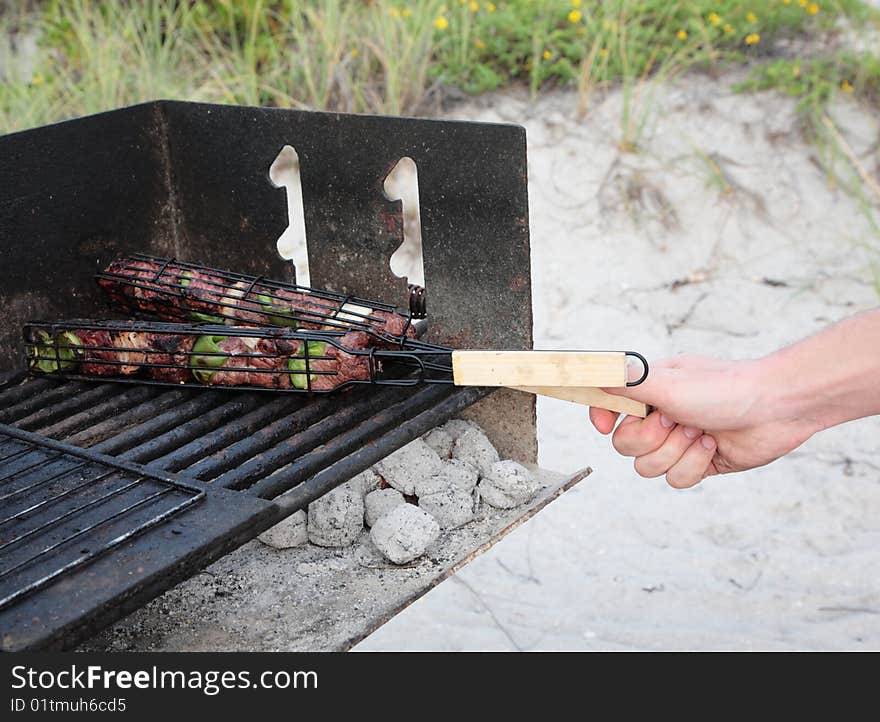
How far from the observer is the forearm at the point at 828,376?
201cm

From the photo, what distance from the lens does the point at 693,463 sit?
232 cm

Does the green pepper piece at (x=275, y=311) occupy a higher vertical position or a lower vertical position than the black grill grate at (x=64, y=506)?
higher

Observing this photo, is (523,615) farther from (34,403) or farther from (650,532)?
(34,403)

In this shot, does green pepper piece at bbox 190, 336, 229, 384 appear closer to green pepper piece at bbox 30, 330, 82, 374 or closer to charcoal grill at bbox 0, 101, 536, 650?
charcoal grill at bbox 0, 101, 536, 650

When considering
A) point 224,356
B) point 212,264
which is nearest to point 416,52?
point 212,264

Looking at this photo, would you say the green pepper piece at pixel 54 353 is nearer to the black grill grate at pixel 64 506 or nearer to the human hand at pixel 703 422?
the black grill grate at pixel 64 506

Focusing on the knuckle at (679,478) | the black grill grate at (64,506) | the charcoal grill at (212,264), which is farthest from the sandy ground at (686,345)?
the black grill grate at (64,506)

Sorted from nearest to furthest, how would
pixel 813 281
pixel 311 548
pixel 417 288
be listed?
pixel 311 548 → pixel 417 288 → pixel 813 281

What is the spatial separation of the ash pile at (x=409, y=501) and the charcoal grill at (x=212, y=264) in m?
0.15

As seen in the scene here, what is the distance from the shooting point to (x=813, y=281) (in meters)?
5.00

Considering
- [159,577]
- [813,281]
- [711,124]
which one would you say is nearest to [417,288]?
[159,577]

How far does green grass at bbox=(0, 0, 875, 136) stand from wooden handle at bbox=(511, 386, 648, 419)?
138 inches

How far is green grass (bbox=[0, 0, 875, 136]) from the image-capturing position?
18.2 feet
